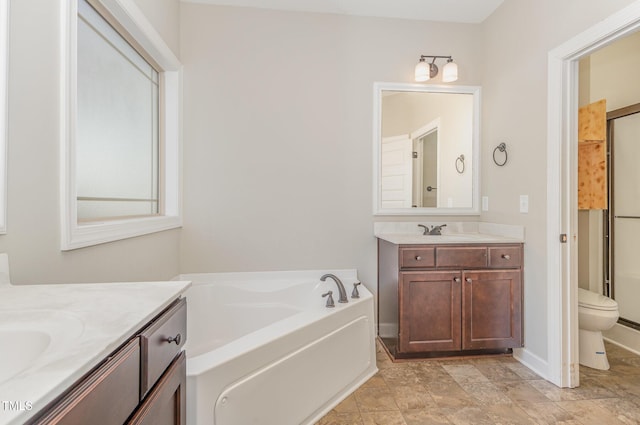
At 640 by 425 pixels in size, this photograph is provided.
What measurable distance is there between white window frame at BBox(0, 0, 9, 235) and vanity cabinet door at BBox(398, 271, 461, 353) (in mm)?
2012

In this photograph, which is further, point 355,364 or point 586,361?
point 586,361

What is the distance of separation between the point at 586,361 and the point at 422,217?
4.76 ft

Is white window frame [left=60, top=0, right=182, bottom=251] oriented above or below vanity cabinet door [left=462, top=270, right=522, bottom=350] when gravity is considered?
above

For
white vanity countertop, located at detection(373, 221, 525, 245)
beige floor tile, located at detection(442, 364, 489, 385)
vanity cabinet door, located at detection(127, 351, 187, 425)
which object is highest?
white vanity countertop, located at detection(373, 221, 525, 245)

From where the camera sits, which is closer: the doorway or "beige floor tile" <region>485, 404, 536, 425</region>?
"beige floor tile" <region>485, 404, 536, 425</region>

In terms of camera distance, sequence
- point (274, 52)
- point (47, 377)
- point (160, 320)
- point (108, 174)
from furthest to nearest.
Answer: point (274, 52) < point (108, 174) < point (160, 320) < point (47, 377)

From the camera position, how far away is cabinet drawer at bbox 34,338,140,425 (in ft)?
1.64

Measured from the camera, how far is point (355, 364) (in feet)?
6.56

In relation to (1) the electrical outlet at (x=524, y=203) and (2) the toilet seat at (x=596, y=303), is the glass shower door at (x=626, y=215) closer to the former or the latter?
(2) the toilet seat at (x=596, y=303)

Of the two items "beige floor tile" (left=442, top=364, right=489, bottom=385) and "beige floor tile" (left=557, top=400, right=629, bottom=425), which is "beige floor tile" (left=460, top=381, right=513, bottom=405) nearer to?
"beige floor tile" (left=442, top=364, right=489, bottom=385)

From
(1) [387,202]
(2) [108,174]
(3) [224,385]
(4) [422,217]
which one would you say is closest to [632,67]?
(4) [422,217]

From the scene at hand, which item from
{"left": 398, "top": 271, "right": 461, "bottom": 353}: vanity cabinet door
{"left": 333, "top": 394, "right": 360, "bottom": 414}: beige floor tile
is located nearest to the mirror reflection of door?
{"left": 398, "top": 271, "right": 461, "bottom": 353}: vanity cabinet door

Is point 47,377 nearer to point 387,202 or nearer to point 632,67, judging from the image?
point 387,202

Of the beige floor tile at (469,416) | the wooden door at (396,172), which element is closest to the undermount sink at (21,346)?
the beige floor tile at (469,416)
